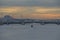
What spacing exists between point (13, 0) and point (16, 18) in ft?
0.68

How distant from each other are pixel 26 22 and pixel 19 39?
24cm

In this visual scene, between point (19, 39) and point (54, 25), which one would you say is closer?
point (54, 25)

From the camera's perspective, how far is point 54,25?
1.58m

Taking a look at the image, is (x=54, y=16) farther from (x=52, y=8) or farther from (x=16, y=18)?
(x=16, y=18)

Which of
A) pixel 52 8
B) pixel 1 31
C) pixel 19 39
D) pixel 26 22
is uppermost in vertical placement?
pixel 52 8

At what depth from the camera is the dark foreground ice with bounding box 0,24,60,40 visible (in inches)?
64.1

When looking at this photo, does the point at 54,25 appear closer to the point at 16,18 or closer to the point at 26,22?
the point at 26,22

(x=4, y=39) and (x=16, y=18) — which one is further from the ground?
(x=16, y=18)

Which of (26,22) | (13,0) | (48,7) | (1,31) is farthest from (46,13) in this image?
(1,31)

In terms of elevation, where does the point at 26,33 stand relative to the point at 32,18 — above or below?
below

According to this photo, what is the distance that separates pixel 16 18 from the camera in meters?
1.58

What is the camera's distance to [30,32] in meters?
1.66

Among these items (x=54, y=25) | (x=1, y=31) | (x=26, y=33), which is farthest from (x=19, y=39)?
(x=54, y=25)

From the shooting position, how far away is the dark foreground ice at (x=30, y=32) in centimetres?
163
